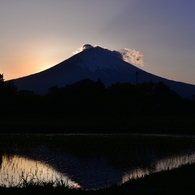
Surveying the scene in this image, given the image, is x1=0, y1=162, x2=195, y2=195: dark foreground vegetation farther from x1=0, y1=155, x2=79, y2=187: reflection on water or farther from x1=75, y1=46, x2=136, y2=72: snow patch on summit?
x1=75, y1=46, x2=136, y2=72: snow patch on summit

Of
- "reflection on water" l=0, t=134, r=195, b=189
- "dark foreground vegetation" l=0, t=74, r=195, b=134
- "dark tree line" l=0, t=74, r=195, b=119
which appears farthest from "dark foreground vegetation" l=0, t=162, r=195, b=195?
"dark tree line" l=0, t=74, r=195, b=119

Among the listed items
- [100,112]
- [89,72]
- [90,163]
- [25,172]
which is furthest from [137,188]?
[89,72]

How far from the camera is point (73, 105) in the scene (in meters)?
54.3

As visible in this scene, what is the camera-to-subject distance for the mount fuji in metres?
156

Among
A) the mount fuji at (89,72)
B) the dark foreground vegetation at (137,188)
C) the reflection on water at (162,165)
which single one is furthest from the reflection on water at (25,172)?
the mount fuji at (89,72)

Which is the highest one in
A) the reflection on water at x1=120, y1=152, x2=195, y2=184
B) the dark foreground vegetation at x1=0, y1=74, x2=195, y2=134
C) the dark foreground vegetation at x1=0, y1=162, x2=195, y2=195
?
the dark foreground vegetation at x1=0, y1=74, x2=195, y2=134

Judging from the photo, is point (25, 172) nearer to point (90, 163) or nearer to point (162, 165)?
point (90, 163)

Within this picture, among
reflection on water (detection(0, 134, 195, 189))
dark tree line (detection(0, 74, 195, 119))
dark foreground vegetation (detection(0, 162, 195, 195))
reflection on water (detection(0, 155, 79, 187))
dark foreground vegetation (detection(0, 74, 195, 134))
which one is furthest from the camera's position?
dark tree line (detection(0, 74, 195, 119))

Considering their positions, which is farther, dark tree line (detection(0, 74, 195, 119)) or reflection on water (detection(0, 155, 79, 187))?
dark tree line (detection(0, 74, 195, 119))

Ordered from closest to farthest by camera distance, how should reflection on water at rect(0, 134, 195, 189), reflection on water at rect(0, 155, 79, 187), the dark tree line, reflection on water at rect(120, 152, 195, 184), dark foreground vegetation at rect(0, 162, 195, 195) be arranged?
1. dark foreground vegetation at rect(0, 162, 195, 195)
2. reflection on water at rect(0, 155, 79, 187)
3. reflection on water at rect(0, 134, 195, 189)
4. reflection on water at rect(120, 152, 195, 184)
5. the dark tree line

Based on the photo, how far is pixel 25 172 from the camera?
1254cm

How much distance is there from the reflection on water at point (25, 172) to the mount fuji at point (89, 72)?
5354 inches

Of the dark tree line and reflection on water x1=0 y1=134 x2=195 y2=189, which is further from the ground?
the dark tree line

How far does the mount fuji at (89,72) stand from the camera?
155875 mm
